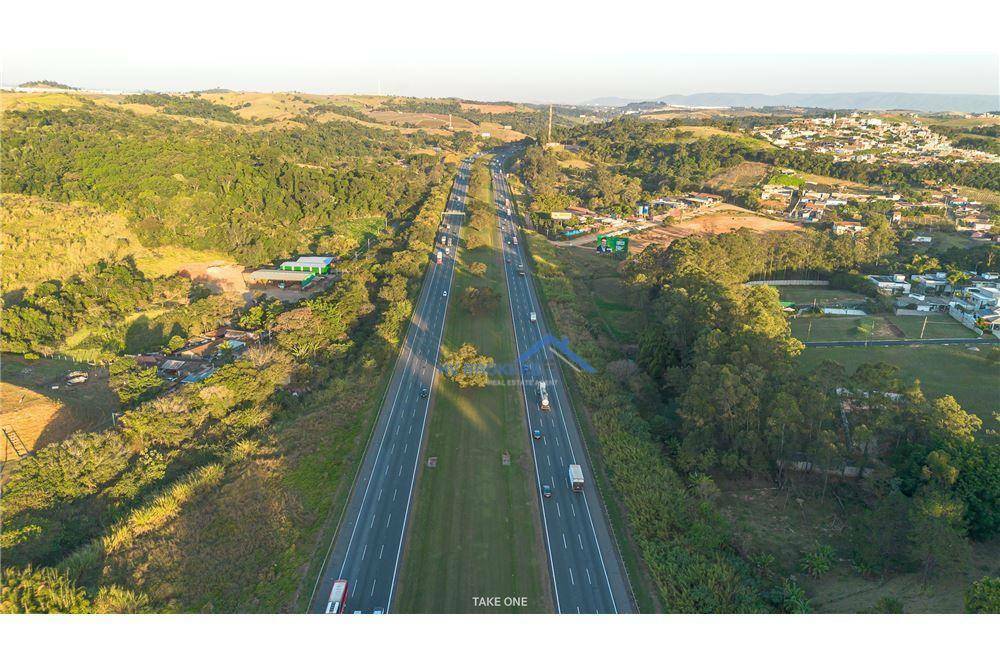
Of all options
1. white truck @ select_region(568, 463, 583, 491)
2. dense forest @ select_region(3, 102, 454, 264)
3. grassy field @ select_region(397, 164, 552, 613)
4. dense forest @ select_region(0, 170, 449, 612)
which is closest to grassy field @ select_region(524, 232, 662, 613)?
white truck @ select_region(568, 463, 583, 491)

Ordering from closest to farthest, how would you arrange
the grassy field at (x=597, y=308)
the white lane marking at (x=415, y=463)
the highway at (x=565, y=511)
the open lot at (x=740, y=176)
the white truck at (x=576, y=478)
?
the highway at (x=565, y=511)
the white lane marking at (x=415, y=463)
the grassy field at (x=597, y=308)
the white truck at (x=576, y=478)
the open lot at (x=740, y=176)

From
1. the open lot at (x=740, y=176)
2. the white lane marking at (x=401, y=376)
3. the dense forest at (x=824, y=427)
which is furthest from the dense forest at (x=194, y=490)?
the open lot at (x=740, y=176)

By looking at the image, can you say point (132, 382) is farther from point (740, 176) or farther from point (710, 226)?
point (740, 176)

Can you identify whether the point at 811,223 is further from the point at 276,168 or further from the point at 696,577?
the point at 276,168

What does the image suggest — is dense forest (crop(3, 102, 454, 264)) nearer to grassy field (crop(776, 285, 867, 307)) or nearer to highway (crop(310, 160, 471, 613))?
highway (crop(310, 160, 471, 613))

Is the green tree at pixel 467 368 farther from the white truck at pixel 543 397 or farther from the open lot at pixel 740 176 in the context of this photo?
the open lot at pixel 740 176

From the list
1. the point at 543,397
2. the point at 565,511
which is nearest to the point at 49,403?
the point at 543,397
